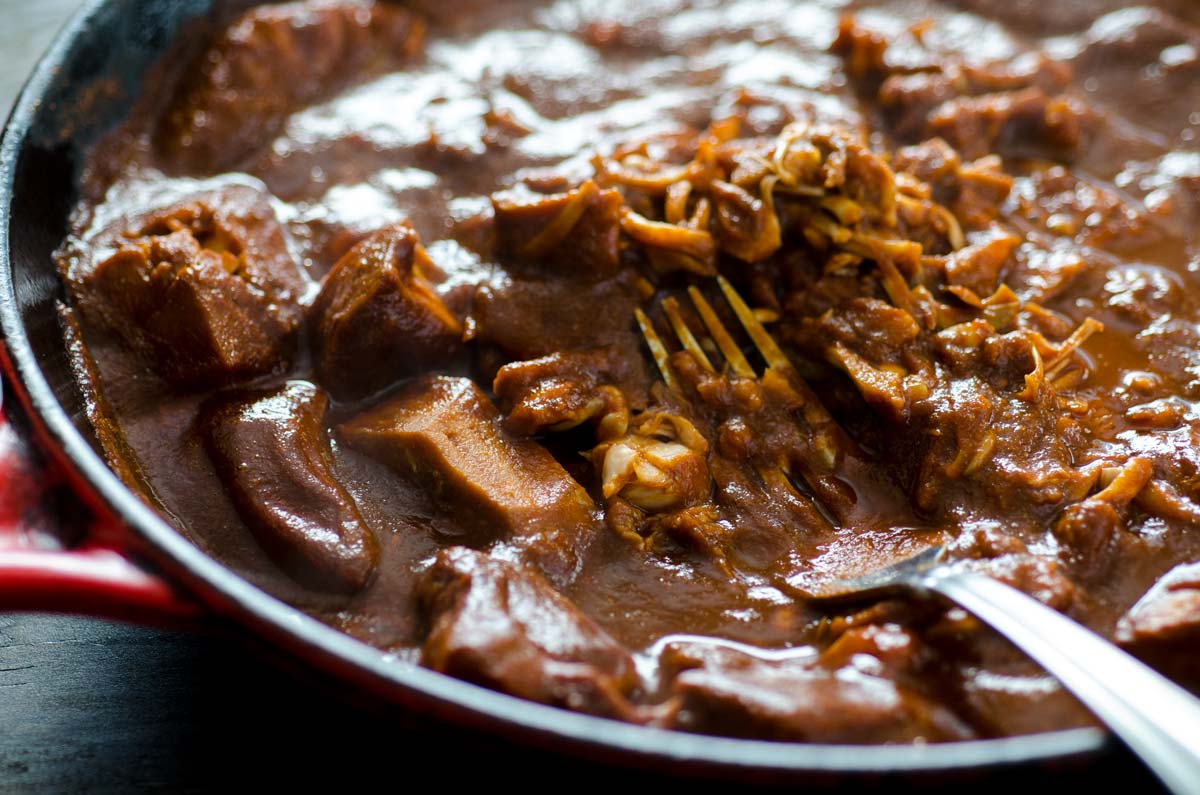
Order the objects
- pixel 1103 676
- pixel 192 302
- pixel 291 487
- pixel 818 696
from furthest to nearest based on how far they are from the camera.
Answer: pixel 192 302 < pixel 291 487 < pixel 818 696 < pixel 1103 676

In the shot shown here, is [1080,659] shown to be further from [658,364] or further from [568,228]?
[568,228]

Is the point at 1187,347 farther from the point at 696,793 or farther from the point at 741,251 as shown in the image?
the point at 696,793

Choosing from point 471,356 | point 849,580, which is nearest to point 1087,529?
point 849,580

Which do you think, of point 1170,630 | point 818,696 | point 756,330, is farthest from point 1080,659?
point 756,330

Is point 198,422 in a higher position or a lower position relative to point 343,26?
lower

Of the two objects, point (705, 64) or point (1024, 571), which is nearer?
point (1024, 571)

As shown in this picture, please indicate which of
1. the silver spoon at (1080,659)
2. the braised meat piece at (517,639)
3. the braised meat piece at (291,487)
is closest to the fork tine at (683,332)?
the silver spoon at (1080,659)

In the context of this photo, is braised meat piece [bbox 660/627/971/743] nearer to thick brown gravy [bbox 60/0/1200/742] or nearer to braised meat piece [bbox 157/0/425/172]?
thick brown gravy [bbox 60/0/1200/742]

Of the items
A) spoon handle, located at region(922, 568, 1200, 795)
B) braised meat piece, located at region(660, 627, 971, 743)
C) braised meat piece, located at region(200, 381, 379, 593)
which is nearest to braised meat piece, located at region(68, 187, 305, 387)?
braised meat piece, located at region(200, 381, 379, 593)
